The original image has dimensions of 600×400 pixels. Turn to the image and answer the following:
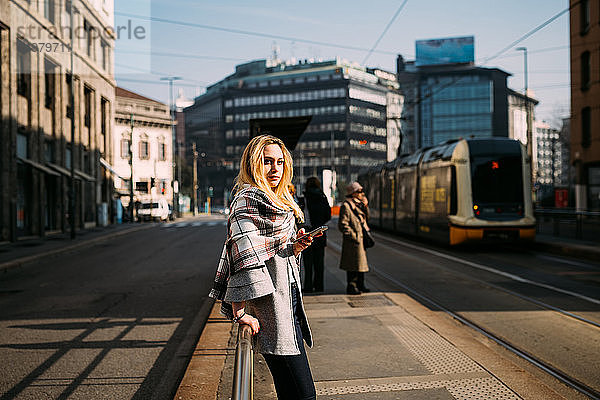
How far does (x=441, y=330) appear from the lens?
255 inches

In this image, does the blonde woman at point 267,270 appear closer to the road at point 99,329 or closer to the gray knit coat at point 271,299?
the gray knit coat at point 271,299

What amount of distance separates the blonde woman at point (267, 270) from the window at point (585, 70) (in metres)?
35.4

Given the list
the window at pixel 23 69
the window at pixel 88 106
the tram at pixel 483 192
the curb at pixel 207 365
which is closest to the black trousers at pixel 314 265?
the curb at pixel 207 365

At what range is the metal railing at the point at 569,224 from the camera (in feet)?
63.6

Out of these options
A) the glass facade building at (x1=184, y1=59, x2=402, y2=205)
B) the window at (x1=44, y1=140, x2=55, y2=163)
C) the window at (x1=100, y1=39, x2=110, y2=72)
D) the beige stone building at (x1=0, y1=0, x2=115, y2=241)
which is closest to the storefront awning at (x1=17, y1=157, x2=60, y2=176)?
the beige stone building at (x1=0, y1=0, x2=115, y2=241)

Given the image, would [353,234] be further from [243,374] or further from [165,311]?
[243,374]

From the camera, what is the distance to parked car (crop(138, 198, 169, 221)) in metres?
48.2

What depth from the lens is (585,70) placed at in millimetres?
34031

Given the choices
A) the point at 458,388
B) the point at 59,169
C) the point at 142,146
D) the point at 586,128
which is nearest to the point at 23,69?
the point at 59,169

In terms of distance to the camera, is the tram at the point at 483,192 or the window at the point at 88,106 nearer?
the tram at the point at 483,192

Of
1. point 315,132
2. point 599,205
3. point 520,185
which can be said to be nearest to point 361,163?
point 315,132

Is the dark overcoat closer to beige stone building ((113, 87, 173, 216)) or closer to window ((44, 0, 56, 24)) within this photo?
window ((44, 0, 56, 24))

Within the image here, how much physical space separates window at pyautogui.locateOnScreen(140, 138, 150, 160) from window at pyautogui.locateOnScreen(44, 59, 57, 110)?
33.8 m

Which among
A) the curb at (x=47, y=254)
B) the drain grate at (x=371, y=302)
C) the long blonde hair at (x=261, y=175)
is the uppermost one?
the long blonde hair at (x=261, y=175)
